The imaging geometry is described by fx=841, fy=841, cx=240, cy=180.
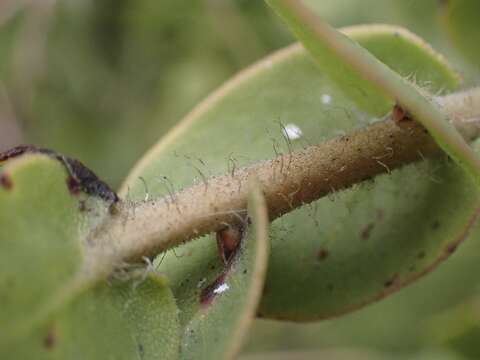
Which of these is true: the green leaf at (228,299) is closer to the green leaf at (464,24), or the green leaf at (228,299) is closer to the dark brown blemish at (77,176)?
the dark brown blemish at (77,176)

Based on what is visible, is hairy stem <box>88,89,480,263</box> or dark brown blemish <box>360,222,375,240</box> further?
dark brown blemish <box>360,222,375,240</box>

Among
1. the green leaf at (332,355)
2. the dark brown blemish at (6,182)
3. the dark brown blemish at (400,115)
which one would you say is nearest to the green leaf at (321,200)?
the dark brown blemish at (400,115)

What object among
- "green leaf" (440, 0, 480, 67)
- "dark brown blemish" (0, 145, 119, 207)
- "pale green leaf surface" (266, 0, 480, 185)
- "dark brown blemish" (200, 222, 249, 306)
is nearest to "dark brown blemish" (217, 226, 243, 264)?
"dark brown blemish" (200, 222, 249, 306)

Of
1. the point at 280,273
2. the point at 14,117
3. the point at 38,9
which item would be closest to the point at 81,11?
the point at 38,9

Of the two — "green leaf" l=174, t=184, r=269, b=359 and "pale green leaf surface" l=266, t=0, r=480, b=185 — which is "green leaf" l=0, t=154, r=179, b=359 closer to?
"green leaf" l=174, t=184, r=269, b=359

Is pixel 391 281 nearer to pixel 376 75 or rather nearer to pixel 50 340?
pixel 376 75

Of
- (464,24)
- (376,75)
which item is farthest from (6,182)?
(464,24)
